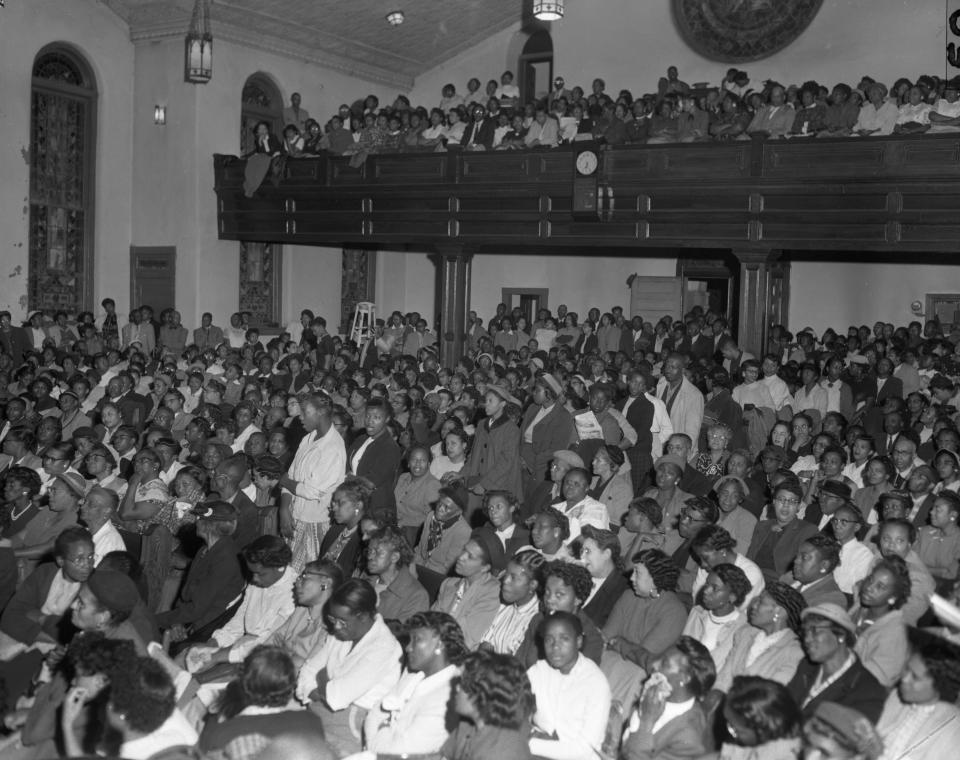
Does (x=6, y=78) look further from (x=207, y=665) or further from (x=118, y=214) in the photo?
(x=207, y=665)

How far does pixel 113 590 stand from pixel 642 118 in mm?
11697

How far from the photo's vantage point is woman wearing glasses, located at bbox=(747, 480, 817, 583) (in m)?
7.05

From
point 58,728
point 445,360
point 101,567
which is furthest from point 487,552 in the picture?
point 445,360

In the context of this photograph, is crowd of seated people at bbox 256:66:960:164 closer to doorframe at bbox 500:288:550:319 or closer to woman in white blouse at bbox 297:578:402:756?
doorframe at bbox 500:288:550:319

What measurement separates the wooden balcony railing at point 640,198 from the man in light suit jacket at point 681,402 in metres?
4.66

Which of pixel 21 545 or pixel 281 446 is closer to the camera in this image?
pixel 21 545

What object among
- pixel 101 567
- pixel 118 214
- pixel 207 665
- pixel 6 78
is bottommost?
pixel 207 665

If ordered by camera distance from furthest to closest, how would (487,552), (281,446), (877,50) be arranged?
(877,50), (281,446), (487,552)

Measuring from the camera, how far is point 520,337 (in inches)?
695

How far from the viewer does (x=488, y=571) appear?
639 cm

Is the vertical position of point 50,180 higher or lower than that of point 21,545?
higher

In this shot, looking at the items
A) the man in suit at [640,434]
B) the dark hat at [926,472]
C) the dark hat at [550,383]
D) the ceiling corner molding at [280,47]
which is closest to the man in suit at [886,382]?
the man in suit at [640,434]

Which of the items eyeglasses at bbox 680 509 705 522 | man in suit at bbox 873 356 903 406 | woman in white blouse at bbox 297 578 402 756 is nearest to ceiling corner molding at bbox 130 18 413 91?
man in suit at bbox 873 356 903 406

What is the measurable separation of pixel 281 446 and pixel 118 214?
11532 millimetres
